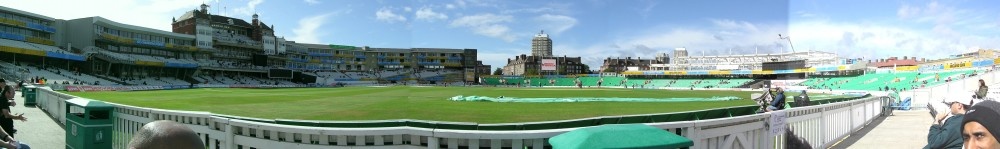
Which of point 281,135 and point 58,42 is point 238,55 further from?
point 281,135

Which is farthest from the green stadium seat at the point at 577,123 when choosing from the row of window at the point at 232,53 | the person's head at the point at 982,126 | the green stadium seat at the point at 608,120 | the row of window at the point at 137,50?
the row of window at the point at 232,53

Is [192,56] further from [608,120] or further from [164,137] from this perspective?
[164,137]

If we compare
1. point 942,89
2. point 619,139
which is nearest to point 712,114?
point 619,139

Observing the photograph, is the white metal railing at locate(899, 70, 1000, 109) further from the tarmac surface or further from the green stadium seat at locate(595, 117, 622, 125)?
the green stadium seat at locate(595, 117, 622, 125)

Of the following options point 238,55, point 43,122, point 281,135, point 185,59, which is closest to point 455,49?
point 238,55

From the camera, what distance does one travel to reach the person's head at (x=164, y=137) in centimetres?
212

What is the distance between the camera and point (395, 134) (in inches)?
174

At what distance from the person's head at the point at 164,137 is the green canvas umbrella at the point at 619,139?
205 cm

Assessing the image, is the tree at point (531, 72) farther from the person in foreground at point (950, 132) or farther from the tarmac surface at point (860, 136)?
the person in foreground at point (950, 132)

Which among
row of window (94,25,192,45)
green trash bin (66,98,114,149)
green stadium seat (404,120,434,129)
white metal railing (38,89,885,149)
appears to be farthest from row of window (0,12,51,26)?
green stadium seat (404,120,434,129)

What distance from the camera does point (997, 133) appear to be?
96.6 inches

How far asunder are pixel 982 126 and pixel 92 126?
27.3ft

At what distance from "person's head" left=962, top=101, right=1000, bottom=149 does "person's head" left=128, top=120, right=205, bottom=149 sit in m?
3.43

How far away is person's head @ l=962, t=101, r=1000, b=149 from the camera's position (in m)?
2.45
